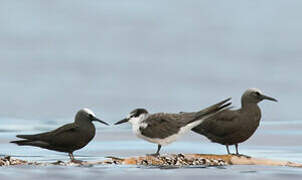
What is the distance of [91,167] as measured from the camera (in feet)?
50.3

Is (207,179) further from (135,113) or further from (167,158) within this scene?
(135,113)

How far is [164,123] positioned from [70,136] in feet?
6.25

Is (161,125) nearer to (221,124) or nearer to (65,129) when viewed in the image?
(221,124)

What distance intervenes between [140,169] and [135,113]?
2.05 meters

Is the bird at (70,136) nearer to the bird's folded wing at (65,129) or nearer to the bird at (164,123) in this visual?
the bird's folded wing at (65,129)

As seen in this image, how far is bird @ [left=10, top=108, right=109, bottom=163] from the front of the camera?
54.6 ft

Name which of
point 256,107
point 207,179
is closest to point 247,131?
point 256,107

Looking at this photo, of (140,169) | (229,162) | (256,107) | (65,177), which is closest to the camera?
(65,177)

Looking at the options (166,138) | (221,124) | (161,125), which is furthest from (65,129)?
(221,124)

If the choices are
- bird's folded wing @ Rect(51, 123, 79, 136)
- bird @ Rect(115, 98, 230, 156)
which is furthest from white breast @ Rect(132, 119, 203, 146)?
bird's folded wing @ Rect(51, 123, 79, 136)

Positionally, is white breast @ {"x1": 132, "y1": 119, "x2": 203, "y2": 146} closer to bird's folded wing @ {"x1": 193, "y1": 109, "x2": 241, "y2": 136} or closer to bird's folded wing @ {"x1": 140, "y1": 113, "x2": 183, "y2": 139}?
bird's folded wing @ {"x1": 140, "y1": 113, "x2": 183, "y2": 139}

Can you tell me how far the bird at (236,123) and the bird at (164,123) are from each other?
0.62m

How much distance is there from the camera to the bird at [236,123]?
55.6ft

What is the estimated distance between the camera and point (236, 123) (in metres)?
17.0
